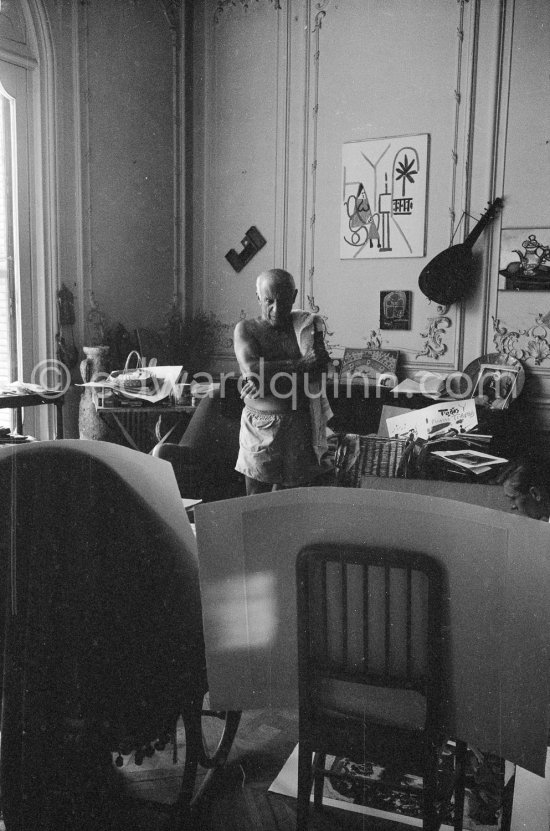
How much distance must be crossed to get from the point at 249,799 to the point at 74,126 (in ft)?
14.1

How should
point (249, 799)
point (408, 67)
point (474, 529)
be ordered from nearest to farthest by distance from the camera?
1. point (474, 529)
2. point (249, 799)
3. point (408, 67)

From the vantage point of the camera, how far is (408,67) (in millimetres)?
4789

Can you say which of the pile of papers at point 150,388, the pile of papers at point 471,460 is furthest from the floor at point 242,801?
the pile of papers at point 150,388

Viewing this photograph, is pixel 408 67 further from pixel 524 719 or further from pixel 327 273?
pixel 524 719

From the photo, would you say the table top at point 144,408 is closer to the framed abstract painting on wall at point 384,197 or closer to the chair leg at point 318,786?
the framed abstract painting on wall at point 384,197

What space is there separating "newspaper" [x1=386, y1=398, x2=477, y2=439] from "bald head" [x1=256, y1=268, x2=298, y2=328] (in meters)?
0.69

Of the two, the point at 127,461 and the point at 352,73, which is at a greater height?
the point at 352,73

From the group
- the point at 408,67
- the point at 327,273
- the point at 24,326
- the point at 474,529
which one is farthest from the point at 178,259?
the point at 474,529

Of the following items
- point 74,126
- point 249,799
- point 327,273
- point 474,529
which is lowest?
point 249,799

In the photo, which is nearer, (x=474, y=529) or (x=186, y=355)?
(x=474, y=529)

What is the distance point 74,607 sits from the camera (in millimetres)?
622

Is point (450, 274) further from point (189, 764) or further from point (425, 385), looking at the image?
point (189, 764)

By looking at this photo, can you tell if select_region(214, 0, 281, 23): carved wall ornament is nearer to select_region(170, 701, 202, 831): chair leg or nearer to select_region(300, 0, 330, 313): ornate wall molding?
select_region(300, 0, 330, 313): ornate wall molding

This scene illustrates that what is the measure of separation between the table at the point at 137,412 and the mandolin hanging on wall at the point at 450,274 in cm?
203
